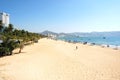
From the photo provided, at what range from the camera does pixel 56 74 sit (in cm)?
1380

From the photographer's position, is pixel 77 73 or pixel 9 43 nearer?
pixel 77 73

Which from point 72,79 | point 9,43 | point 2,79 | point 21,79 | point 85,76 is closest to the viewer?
point 2,79

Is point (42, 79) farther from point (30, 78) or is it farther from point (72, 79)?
point (72, 79)

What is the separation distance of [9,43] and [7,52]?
1.41 metres

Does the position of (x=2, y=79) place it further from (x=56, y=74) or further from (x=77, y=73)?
(x=77, y=73)

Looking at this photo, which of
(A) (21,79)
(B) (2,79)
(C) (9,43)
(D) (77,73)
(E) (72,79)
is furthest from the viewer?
(C) (9,43)

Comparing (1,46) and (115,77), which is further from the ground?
(1,46)

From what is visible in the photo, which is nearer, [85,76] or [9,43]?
[85,76]

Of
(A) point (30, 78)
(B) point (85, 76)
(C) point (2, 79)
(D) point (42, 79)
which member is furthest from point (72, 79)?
(C) point (2, 79)

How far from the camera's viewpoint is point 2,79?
1083cm

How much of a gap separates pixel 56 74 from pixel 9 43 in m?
12.9

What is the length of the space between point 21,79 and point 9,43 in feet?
44.9

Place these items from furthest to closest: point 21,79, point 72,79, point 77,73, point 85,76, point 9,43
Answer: point 9,43 < point 77,73 < point 85,76 < point 72,79 < point 21,79

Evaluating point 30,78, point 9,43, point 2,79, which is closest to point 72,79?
point 30,78
